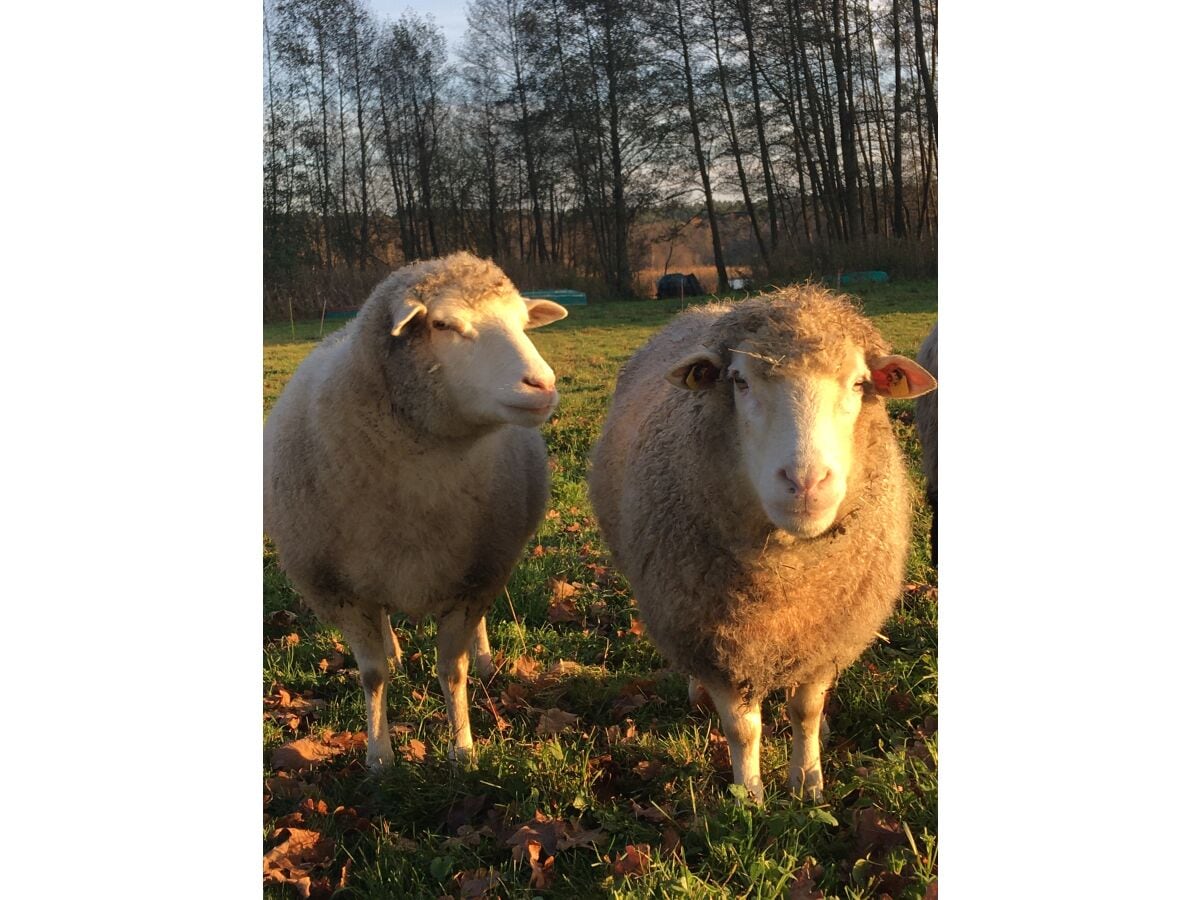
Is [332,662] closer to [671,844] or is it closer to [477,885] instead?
[477,885]

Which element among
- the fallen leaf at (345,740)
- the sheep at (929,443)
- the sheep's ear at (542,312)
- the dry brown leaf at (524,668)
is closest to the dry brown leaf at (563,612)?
the dry brown leaf at (524,668)

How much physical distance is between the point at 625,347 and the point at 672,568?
1192mm

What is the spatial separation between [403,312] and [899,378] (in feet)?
4.74

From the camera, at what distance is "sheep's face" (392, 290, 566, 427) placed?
9.25 ft

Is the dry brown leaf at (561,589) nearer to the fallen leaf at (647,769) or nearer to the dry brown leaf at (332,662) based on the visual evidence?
the dry brown leaf at (332,662)

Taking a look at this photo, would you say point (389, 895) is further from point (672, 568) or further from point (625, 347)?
point (625, 347)

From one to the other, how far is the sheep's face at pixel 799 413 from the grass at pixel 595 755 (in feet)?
1.12

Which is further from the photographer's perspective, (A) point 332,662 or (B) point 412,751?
(A) point 332,662

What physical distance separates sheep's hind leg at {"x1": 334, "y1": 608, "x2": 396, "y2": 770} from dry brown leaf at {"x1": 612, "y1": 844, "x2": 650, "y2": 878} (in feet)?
3.50

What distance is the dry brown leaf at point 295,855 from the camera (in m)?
2.81

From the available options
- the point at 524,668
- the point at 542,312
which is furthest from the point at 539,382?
the point at 524,668

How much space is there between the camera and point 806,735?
302cm

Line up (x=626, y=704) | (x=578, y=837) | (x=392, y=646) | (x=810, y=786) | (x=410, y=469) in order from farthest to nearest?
(x=392, y=646) < (x=626, y=704) < (x=410, y=469) < (x=810, y=786) < (x=578, y=837)
